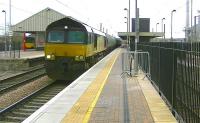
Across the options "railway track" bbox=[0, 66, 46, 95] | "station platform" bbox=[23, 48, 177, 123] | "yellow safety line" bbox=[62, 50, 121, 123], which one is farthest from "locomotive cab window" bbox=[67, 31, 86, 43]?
"yellow safety line" bbox=[62, 50, 121, 123]

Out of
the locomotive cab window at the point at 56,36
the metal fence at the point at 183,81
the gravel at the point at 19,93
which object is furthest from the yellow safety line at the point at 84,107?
the locomotive cab window at the point at 56,36

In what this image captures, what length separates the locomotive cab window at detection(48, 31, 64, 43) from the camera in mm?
23981

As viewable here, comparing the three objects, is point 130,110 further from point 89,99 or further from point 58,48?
point 58,48

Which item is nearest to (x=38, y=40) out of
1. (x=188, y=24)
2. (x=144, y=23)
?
(x=144, y=23)

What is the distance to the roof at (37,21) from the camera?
7794cm

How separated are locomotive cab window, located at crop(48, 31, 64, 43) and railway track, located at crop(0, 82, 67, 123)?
3.44 meters

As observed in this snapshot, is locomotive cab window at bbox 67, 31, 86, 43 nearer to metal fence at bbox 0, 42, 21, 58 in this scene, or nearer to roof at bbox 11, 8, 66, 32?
→ metal fence at bbox 0, 42, 21, 58

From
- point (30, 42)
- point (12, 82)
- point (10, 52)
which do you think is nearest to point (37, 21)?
point (30, 42)

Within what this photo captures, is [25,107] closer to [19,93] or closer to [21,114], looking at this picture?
[21,114]

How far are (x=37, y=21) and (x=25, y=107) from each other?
6376 cm

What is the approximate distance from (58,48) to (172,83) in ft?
44.2

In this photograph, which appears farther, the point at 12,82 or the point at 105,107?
the point at 12,82

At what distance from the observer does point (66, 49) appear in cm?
2367

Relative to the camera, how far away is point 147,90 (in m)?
15.4
